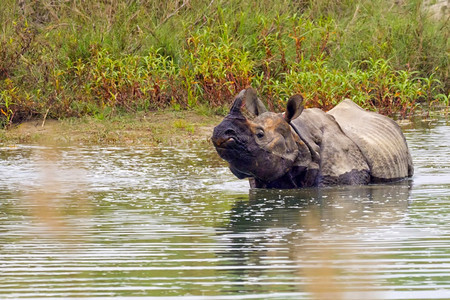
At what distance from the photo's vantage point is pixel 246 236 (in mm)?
6633

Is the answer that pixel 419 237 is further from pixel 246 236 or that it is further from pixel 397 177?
pixel 397 177

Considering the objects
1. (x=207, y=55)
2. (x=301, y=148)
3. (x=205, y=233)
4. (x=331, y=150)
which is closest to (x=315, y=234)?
(x=205, y=233)

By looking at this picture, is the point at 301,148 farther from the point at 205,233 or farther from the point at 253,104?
the point at 205,233

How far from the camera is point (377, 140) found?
9.34m

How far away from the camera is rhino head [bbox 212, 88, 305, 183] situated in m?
8.00

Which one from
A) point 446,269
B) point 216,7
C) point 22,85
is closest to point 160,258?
point 446,269

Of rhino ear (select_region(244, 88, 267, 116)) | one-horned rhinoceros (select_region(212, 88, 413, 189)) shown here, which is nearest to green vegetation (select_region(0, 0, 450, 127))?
one-horned rhinoceros (select_region(212, 88, 413, 189))

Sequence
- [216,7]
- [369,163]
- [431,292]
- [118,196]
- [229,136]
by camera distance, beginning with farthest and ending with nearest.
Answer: [216,7] < [369,163] < [118,196] < [229,136] < [431,292]

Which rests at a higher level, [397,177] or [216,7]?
[216,7]

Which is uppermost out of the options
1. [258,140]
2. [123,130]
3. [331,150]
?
[258,140]

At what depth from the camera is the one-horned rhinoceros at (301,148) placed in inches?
319

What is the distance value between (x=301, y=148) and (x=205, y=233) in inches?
81.3

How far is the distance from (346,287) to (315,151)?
4002 millimetres

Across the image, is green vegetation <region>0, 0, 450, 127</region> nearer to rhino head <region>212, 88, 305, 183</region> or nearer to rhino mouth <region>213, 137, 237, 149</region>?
rhino head <region>212, 88, 305, 183</region>
